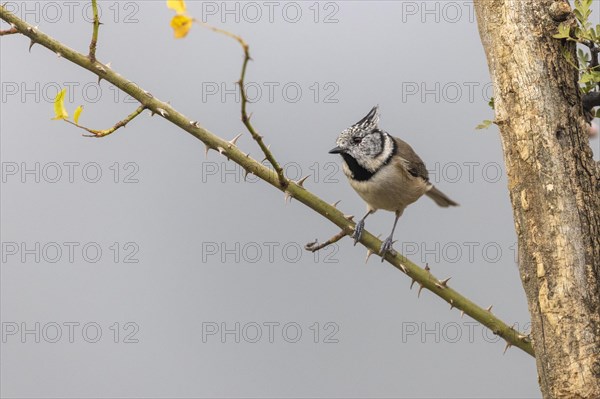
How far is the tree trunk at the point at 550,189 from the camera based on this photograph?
2115 millimetres

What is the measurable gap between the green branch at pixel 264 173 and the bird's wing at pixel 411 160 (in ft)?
4.48

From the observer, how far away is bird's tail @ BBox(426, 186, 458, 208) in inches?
166

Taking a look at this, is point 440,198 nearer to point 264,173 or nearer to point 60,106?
point 264,173

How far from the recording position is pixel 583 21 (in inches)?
89.2

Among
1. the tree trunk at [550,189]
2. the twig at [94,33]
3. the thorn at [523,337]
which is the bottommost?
the thorn at [523,337]

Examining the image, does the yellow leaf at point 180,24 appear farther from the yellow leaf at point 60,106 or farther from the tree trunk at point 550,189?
the tree trunk at point 550,189

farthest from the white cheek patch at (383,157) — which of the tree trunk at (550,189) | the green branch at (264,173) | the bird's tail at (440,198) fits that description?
the tree trunk at (550,189)

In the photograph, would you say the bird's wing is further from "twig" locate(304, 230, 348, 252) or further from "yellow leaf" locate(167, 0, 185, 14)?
"yellow leaf" locate(167, 0, 185, 14)

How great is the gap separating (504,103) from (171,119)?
1020mm

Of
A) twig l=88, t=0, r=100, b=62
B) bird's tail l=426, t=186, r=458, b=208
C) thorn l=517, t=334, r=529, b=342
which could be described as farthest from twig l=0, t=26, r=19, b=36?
bird's tail l=426, t=186, r=458, b=208

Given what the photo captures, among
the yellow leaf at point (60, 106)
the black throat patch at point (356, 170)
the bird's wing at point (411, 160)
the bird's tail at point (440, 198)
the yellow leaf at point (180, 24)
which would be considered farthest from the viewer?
the bird's tail at point (440, 198)

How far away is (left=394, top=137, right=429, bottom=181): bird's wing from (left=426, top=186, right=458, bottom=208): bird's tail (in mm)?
281

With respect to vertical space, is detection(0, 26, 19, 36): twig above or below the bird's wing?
above

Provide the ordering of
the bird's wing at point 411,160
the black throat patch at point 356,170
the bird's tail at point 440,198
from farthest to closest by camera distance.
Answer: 1. the bird's tail at point 440,198
2. the bird's wing at point 411,160
3. the black throat patch at point 356,170
